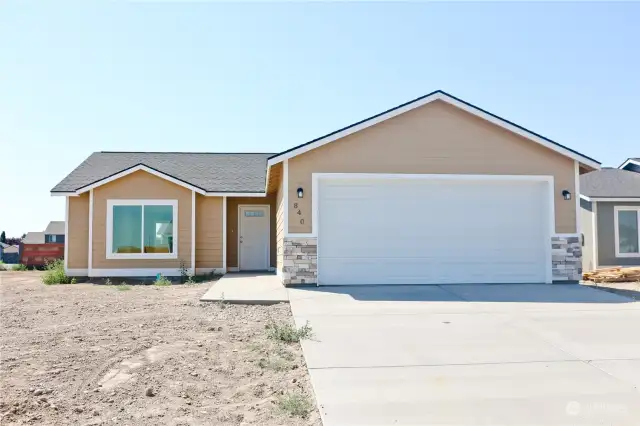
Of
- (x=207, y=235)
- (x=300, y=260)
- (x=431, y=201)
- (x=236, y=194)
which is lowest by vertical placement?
(x=300, y=260)

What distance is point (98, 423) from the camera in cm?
395

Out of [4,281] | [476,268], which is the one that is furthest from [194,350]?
[4,281]

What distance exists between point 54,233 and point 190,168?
26599 mm

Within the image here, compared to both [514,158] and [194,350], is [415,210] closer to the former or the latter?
[514,158]

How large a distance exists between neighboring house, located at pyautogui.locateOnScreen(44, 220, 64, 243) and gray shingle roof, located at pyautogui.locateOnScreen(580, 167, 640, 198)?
35.9m

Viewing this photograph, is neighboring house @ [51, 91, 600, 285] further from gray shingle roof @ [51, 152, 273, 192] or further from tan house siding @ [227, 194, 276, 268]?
gray shingle roof @ [51, 152, 273, 192]

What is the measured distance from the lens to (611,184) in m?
18.1

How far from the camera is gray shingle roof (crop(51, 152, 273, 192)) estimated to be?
15.8m

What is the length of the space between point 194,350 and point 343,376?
2078mm

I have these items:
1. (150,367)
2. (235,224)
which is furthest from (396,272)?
(150,367)

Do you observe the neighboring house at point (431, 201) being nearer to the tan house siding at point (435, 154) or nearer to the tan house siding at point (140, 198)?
the tan house siding at point (435, 154)

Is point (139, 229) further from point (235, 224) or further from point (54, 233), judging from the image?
point (54, 233)

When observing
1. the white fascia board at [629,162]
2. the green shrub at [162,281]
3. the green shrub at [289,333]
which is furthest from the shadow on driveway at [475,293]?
the white fascia board at [629,162]

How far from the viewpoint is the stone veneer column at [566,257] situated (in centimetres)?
1174
